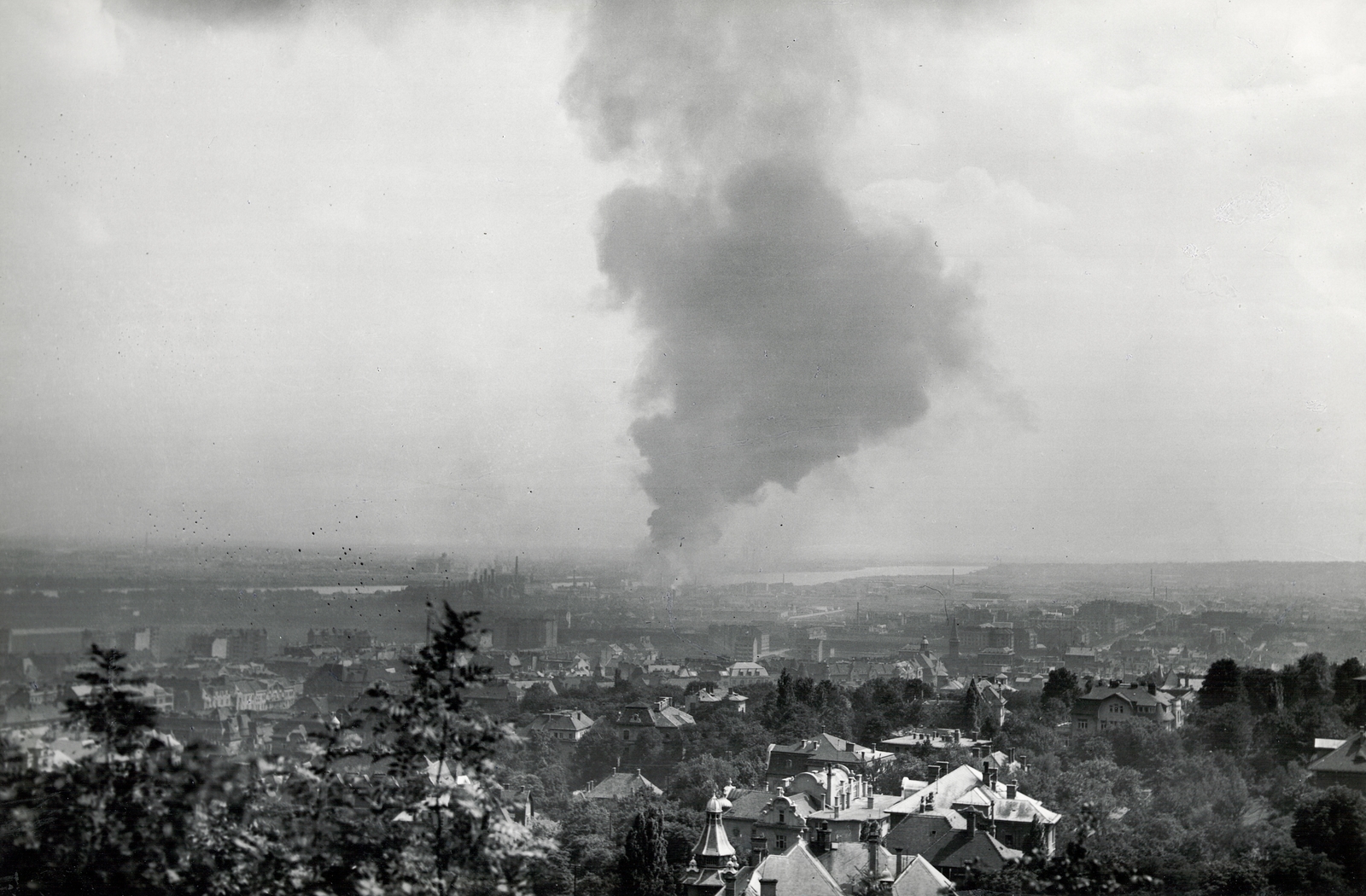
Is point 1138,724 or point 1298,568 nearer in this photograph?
point 1138,724

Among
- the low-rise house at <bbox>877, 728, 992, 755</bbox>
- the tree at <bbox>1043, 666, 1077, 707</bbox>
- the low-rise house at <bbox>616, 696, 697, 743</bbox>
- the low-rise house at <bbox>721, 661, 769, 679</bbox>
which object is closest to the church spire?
the low-rise house at <bbox>877, 728, 992, 755</bbox>

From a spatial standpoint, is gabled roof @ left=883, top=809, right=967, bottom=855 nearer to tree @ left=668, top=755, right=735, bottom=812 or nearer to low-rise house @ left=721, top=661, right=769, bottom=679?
tree @ left=668, top=755, right=735, bottom=812

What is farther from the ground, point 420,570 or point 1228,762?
point 420,570

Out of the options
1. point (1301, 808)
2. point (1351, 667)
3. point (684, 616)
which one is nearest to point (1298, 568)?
point (1351, 667)

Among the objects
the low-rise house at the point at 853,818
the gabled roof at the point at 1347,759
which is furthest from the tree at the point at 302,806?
the gabled roof at the point at 1347,759

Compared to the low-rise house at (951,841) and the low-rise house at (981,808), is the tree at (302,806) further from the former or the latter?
the low-rise house at (981,808)

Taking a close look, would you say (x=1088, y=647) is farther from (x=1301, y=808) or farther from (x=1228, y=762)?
(x=1301, y=808)
